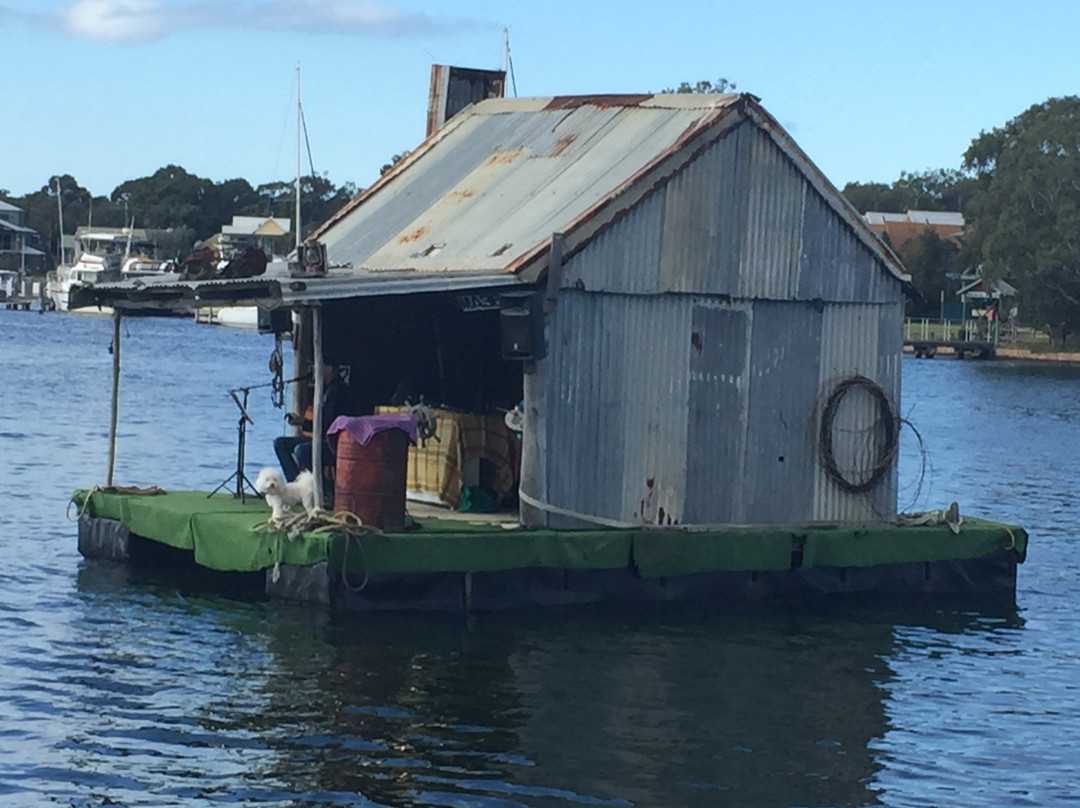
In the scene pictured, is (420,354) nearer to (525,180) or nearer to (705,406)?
(525,180)

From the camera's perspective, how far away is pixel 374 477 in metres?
19.3

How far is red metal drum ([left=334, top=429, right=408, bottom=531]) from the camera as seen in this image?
19266 millimetres

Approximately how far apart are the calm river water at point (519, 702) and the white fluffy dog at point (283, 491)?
1.10 meters

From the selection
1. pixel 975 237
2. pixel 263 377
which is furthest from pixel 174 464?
pixel 975 237

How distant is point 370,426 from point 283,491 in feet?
4.34

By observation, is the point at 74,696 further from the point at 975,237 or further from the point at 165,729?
the point at 975,237

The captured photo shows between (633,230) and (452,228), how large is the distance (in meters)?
2.65

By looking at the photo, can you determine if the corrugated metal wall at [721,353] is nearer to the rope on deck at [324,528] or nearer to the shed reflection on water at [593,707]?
the shed reflection on water at [593,707]

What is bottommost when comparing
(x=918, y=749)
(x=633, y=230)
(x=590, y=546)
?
(x=918, y=749)

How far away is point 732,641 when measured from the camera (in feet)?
67.2

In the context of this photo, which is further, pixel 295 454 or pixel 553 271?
pixel 295 454

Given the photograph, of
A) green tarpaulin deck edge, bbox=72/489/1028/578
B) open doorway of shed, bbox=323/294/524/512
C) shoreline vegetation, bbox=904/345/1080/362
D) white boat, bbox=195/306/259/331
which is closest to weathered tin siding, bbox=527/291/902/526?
green tarpaulin deck edge, bbox=72/489/1028/578

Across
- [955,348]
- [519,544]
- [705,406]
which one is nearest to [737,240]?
[705,406]

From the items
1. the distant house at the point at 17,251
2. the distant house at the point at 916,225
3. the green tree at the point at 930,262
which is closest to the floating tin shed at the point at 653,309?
the green tree at the point at 930,262
